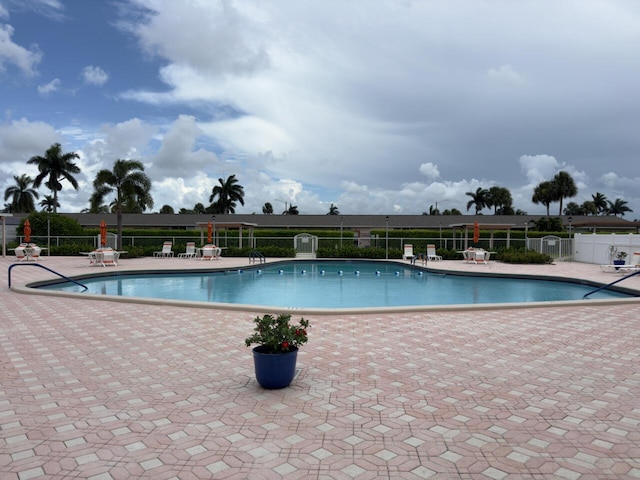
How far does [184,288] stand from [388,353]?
10224mm

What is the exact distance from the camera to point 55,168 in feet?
137

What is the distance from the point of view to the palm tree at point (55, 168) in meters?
Answer: 41.3

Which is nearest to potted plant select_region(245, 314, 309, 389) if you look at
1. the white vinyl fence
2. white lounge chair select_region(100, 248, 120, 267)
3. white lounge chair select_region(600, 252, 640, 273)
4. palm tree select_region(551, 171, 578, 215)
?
white lounge chair select_region(600, 252, 640, 273)

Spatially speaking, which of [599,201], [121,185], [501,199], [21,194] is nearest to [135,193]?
[121,185]

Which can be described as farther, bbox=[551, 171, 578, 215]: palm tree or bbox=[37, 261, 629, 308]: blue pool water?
bbox=[551, 171, 578, 215]: palm tree

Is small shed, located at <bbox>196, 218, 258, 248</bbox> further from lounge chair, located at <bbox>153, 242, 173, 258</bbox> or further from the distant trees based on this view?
the distant trees

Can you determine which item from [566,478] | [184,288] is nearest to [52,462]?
[566,478]

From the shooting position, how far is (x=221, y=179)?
55.1 metres

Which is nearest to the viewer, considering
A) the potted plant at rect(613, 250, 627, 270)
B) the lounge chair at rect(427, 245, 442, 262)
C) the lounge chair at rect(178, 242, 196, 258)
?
the potted plant at rect(613, 250, 627, 270)

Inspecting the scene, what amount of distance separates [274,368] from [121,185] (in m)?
25.5

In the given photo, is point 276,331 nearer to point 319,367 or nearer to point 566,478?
point 319,367

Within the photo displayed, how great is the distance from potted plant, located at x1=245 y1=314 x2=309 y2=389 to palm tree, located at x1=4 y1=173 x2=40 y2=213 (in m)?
65.9

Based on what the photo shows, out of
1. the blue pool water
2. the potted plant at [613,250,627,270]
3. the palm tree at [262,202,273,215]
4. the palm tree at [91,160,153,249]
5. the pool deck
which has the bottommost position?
the blue pool water

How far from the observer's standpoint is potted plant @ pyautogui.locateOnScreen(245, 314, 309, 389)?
415 cm
